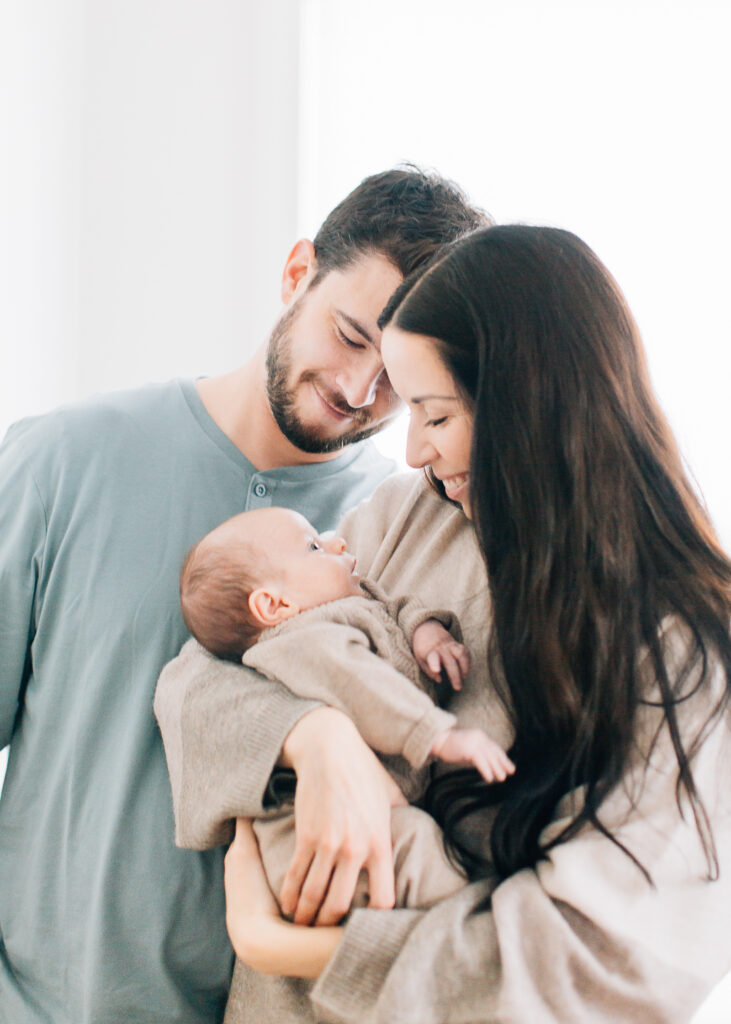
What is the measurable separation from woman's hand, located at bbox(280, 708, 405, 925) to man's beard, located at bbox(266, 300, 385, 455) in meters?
0.60

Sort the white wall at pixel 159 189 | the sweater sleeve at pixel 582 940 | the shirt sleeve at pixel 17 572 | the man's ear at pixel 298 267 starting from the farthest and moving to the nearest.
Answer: the white wall at pixel 159 189 → the man's ear at pixel 298 267 → the shirt sleeve at pixel 17 572 → the sweater sleeve at pixel 582 940

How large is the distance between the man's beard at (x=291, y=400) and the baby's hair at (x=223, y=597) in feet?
1.13

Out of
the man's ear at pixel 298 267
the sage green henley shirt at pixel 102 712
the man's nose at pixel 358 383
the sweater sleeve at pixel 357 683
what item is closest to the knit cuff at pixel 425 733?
the sweater sleeve at pixel 357 683

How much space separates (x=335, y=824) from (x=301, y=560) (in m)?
0.37

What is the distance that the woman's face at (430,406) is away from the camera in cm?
107

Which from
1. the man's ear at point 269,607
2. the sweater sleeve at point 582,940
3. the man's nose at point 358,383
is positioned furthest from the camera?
the man's nose at point 358,383

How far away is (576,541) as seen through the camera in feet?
3.28

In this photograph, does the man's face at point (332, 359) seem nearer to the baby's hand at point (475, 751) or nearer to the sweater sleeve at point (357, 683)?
the sweater sleeve at point (357, 683)

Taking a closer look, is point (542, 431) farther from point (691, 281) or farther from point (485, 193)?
point (485, 193)

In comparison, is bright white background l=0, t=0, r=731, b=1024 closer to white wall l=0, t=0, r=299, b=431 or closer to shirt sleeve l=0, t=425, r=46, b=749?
white wall l=0, t=0, r=299, b=431

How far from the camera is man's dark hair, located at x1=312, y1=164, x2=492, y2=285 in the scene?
1.37 m

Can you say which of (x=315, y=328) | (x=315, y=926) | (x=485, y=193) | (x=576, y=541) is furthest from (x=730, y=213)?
(x=315, y=926)

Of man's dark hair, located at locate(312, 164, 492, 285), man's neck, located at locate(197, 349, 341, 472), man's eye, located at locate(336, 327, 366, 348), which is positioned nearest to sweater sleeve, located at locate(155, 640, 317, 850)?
man's neck, located at locate(197, 349, 341, 472)

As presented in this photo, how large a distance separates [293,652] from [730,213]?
135cm
